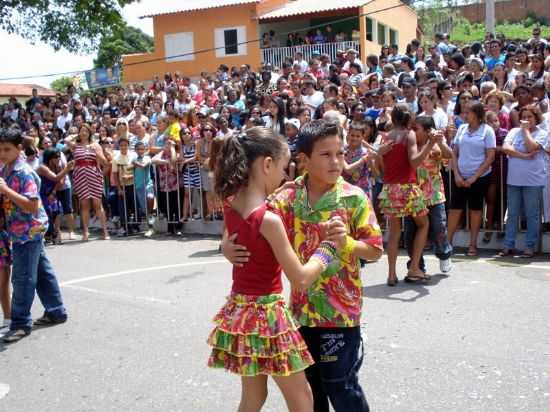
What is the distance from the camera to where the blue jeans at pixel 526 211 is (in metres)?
8.35

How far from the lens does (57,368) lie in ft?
17.2

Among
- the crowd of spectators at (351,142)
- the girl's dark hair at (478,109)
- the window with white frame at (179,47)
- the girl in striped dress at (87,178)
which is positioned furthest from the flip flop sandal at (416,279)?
the window with white frame at (179,47)

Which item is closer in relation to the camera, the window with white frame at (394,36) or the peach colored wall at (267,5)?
the peach colored wall at (267,5)

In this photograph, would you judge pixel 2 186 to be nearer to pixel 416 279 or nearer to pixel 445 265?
pixel 416 279

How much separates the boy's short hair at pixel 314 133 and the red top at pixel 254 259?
382 mm

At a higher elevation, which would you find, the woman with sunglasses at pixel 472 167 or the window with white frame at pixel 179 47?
the window with white frame at pixel 179 47

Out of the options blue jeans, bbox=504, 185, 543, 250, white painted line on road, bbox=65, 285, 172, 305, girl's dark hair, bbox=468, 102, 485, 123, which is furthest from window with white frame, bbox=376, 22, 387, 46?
white painted line on road, bbox=65, 285, 172, 305

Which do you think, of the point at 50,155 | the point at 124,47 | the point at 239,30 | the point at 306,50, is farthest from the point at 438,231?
the point at 124,47

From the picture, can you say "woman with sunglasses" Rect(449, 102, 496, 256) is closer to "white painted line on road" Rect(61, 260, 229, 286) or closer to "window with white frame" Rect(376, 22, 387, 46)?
"white painted line on road" Rect(61, 260, 229, 286)

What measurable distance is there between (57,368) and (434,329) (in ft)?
9.94

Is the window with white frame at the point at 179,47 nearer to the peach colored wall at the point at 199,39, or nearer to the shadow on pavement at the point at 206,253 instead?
the peach colored wall at the point at 199,39

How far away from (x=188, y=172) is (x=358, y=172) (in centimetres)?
462

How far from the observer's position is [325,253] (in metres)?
2.97

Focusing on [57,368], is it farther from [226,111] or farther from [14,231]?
[226,111]
